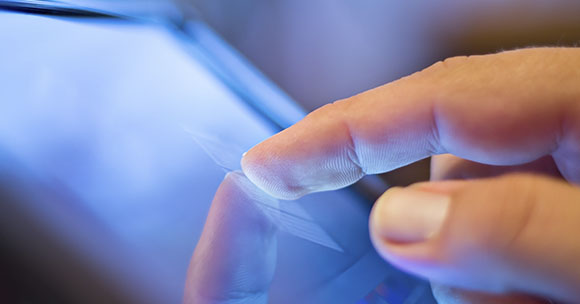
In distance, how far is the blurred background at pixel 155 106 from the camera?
0.44m

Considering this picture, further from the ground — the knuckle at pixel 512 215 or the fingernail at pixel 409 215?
the fingernail at pixel 409 215

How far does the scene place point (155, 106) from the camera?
636 millimetres

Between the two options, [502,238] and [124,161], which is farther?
[124,161]

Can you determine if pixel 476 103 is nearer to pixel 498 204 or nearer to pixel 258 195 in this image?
pixel 498 204

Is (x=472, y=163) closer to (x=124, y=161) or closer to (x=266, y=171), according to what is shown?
(x=266, y=171)

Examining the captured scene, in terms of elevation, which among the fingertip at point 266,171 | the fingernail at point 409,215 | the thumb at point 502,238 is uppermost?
the fingertip at point 266,171

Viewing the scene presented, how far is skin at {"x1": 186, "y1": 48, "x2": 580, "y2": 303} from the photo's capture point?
285 millimetres

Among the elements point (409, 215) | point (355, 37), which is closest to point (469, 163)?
point (409, 215)

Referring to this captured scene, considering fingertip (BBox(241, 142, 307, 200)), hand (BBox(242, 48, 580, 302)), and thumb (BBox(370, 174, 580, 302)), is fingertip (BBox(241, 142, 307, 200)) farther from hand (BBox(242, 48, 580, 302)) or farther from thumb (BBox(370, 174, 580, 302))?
thumb (BBox(370, 174, 580, 302))

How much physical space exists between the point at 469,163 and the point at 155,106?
505 mm

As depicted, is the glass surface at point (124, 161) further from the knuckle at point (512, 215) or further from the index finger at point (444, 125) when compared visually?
the knuckle at point (512, 215)

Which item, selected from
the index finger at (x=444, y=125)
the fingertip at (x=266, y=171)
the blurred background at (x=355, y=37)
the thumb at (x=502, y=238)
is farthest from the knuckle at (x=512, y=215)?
the blurred background at (x=355, y=37)

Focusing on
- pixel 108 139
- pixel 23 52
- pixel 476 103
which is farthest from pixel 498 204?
pixel 23 52

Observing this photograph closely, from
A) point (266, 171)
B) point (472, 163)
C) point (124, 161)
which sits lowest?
point (472, 163)
